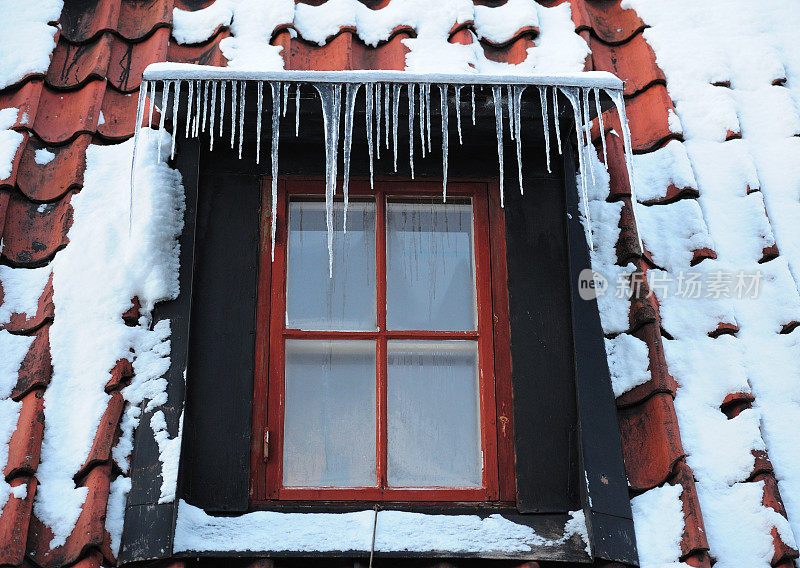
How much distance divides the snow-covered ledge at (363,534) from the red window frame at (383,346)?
0.08m

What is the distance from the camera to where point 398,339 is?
9.46 feet

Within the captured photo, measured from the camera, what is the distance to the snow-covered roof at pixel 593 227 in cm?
260

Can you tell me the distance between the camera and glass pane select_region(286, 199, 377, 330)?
115 inches

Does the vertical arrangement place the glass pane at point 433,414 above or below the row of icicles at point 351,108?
below

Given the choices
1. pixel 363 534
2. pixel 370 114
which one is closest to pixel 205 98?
pixel 370 114

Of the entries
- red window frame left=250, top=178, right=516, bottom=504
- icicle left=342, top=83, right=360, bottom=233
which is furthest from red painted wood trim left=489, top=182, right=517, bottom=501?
icicle left=342, top=83, right=360, bottom=233

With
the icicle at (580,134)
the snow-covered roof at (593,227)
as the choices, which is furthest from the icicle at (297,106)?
the icicle at (580,134)

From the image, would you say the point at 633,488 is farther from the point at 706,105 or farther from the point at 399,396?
the point at 706,105

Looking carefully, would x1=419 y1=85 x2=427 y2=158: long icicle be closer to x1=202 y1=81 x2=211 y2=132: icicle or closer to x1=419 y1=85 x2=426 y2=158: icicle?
x1=419 y1=85 x2=426 y2=158: icicle

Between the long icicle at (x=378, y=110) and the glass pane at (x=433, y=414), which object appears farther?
the long icicle at (x=378, y=110)

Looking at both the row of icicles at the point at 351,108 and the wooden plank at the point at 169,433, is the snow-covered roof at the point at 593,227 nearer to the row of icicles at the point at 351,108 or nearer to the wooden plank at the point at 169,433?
the wooden plank at the point at 169,433

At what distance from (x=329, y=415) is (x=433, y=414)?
309mm

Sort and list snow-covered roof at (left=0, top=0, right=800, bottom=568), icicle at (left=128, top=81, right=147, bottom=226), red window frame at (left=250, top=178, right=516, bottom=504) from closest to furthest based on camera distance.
A: snow-covered roof at (left=0, top=0, right=800, bottom=568), red window frame at (left=250, top=178, right=516, bottom=504), icicle at (left=128, top=81, right=147, bottom=226)

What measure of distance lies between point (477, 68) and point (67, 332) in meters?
1.66
